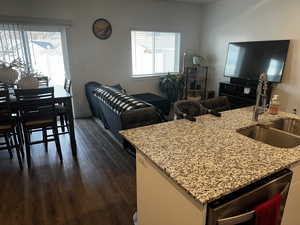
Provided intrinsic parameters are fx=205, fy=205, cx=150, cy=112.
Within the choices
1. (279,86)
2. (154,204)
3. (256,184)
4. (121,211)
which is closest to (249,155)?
(256,184)

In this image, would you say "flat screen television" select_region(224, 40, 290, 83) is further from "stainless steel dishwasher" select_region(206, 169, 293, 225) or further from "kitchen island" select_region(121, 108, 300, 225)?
"stainless steel dishwasher" select_region(206, 169, 293, 225)

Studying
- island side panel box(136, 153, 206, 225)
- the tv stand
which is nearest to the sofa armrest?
island side panel box(136, 153, 206, 225)

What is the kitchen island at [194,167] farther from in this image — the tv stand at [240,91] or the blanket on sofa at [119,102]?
the tv stand at [240,91]

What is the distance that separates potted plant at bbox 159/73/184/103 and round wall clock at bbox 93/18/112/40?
71.5 inches

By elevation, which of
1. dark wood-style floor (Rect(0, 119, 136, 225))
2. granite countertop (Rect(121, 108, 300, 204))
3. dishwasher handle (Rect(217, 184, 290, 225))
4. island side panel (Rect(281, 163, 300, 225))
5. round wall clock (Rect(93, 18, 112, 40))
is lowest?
dark wood-style floor (Rect(0, 119, 136, 225))

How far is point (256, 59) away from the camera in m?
4.23

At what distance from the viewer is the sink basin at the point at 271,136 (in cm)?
157

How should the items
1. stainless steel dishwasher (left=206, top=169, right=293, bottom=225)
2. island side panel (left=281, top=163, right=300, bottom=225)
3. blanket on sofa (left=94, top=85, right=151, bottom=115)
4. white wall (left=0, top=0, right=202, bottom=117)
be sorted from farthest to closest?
white wall (left=0, top=0, right=202, bottom=117), blanket on sofa (left=94, top=85, right=151, bottom=115), island side panel (left=281, top=163, right=300, bottom=225), stainless steel dishwasher (left=206, top=169, right=293, bottom=225)

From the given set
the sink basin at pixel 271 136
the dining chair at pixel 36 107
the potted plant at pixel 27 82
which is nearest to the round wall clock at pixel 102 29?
the potted plant at pixel 27 82

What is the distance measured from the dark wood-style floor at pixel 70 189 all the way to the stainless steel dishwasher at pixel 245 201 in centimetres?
118

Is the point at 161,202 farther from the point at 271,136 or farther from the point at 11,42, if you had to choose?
the point at 11,42

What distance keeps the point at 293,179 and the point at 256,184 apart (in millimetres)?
384

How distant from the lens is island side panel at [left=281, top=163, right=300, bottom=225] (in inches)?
48.0

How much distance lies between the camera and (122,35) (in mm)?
4766
